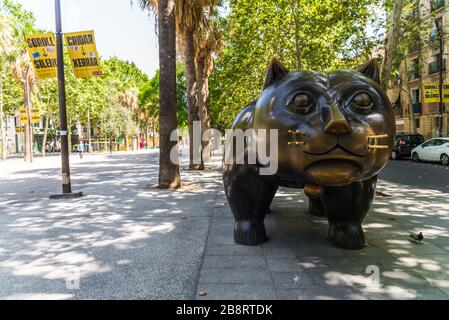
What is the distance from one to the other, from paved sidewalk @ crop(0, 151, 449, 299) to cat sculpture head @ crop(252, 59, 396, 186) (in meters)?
1.03

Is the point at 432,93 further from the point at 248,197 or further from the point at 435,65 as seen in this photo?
the point at 248,197

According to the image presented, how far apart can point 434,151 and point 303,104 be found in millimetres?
19332

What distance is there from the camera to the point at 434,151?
19328mm

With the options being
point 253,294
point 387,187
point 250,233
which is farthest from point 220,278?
point 387,187

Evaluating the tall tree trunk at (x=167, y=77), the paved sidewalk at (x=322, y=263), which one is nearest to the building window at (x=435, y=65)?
the tall tree trunk at (x=167, y=77)

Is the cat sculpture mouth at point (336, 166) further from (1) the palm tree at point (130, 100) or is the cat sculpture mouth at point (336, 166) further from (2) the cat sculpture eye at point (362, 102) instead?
(1) the palm tree at point (130, 100)

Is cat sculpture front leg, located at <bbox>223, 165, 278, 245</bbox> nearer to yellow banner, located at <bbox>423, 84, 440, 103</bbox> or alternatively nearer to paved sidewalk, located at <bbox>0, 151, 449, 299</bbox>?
paved sidewalk, located at <bbox>0, 151, 449, 299</bbox>

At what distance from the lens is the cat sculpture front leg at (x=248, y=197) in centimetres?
413

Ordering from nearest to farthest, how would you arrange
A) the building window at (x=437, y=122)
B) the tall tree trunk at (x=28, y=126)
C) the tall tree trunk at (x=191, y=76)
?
the tall tree trunk at (x=191, y=76) < the tall tree trunk at (x=28, y=126) < the building window at (x=437, y=122)

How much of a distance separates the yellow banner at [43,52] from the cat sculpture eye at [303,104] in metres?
8.66

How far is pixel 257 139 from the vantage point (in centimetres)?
354

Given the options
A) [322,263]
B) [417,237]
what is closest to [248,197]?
[322,263]

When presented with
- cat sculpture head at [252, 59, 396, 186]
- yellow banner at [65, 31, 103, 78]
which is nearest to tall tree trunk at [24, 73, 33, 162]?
yellow banner at [65, 31, 103, 78]
